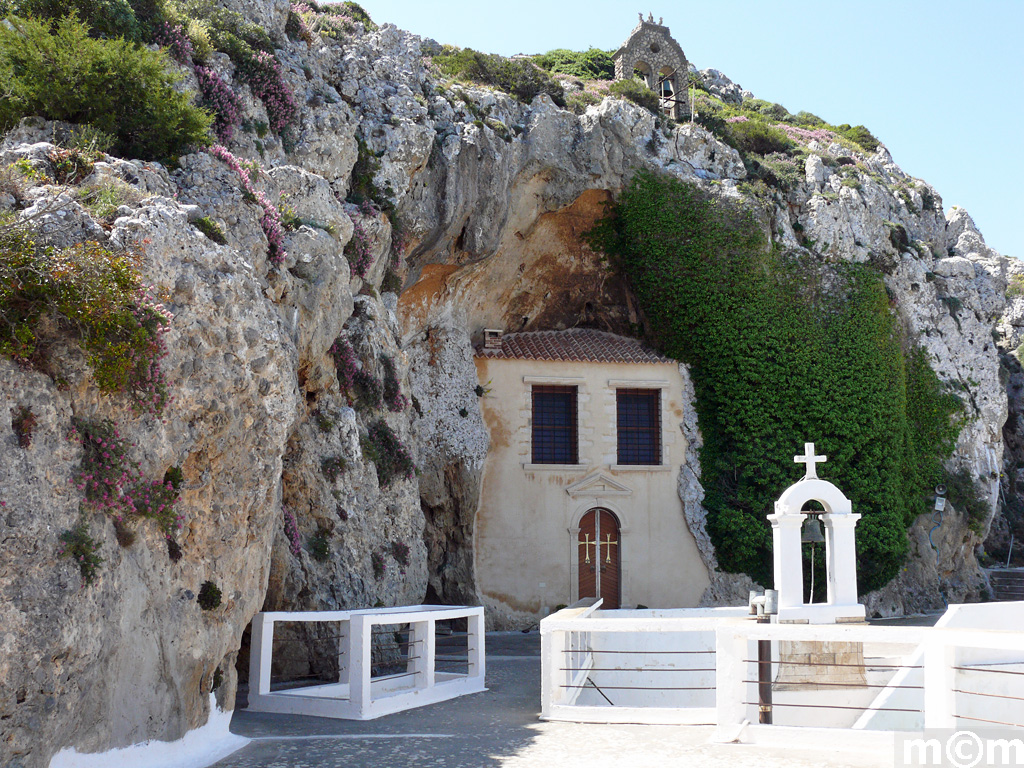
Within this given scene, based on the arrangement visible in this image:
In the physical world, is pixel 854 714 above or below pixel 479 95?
below

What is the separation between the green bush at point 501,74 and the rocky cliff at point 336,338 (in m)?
1.09

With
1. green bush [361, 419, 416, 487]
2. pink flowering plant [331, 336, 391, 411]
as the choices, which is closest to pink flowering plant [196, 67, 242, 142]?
pink flowering plant [331, 336, 391, 411]

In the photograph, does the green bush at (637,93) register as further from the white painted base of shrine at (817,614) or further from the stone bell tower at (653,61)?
the white painted base of shrine at (817,614)

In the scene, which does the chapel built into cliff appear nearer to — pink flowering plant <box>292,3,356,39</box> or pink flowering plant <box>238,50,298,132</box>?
pink flowering plant <box>292,3,356,39</box>

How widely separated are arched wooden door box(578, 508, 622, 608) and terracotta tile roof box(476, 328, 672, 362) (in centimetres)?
452

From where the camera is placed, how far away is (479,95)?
80.0ft

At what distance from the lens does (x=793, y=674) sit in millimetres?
13828

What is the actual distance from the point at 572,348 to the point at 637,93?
8641 mm

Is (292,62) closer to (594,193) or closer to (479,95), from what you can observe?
(479,95)

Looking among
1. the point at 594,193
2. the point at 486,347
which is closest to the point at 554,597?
the point at 486,347

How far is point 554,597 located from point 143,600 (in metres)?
16.4

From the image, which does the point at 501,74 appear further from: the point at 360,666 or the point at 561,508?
the point at 360,666

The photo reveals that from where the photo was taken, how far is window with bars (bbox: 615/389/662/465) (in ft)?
85.1

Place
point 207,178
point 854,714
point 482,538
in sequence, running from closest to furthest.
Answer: point 207,178 → point 854,714 → point 482,538
